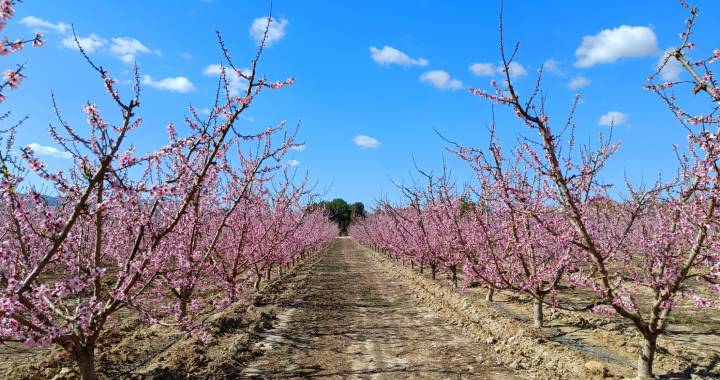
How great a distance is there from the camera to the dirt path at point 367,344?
6789 mm

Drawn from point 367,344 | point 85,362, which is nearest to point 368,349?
point 367,344

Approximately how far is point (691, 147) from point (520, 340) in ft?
14.2

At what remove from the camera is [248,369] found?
22.4 feet

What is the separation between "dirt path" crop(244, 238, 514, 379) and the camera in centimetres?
679

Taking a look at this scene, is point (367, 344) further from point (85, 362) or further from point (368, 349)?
point (85, 362)

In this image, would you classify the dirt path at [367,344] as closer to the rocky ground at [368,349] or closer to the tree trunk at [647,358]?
the rocky ground at [368,349]

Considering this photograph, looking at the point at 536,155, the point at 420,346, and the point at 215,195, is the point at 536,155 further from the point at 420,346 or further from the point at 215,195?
the point at 215,195

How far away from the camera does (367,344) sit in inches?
331

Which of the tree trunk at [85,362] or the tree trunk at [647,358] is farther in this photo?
the tree trunk at [647,358]

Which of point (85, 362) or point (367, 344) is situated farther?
point (367, 344)

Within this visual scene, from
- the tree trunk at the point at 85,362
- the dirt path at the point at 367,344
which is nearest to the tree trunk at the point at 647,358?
the dirt path at the point at 367,344

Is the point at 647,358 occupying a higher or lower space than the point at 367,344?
higher

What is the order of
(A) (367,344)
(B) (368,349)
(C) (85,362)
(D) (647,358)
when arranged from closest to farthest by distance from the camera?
(C) (85,362) → (D) (647,358) → (B) (368,349) → (A) (367,344)

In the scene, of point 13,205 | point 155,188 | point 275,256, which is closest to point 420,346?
point 155,188
